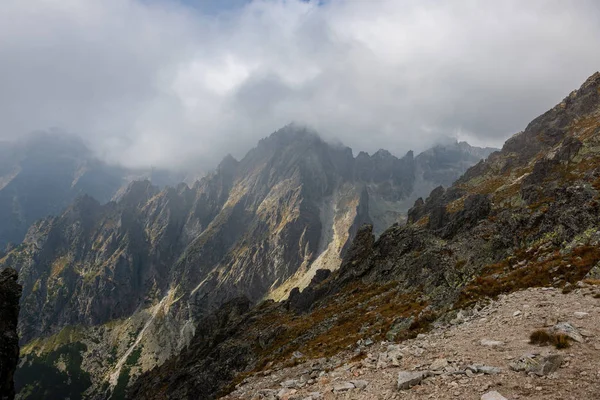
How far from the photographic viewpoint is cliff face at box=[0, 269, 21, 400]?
49344 millimetres

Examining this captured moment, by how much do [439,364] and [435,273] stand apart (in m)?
40.4

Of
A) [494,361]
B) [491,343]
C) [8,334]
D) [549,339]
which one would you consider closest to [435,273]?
[491,343]

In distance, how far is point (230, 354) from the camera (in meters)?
72.6

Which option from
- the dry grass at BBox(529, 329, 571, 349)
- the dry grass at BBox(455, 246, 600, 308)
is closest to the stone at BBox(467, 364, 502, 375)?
the dry grass at BBox(529, 329, 571, 349)

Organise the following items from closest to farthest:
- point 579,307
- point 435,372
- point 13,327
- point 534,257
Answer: point 435,372, point 579,307, point 534,257, point 13,327

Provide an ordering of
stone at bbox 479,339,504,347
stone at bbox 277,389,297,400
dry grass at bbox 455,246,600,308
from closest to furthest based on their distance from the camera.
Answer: stone at bbox 479,339,504,347, stone at bbox 277,389,297,400, dry grass at bbox 455,246,600,308

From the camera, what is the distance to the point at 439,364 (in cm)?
1396

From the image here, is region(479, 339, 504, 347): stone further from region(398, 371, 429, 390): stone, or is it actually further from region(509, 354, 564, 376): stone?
region(398, 371, 429, 390): stone

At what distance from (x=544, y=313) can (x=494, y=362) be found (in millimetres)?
8371

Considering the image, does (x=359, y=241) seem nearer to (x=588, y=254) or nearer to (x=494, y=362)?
(x=588, y=254)

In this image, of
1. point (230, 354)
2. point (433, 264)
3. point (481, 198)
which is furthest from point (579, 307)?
point (481, 198)

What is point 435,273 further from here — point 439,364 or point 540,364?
point 540,364

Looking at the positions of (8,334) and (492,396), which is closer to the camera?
(492,396)

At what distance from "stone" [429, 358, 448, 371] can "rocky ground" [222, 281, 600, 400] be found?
0.04 meters
